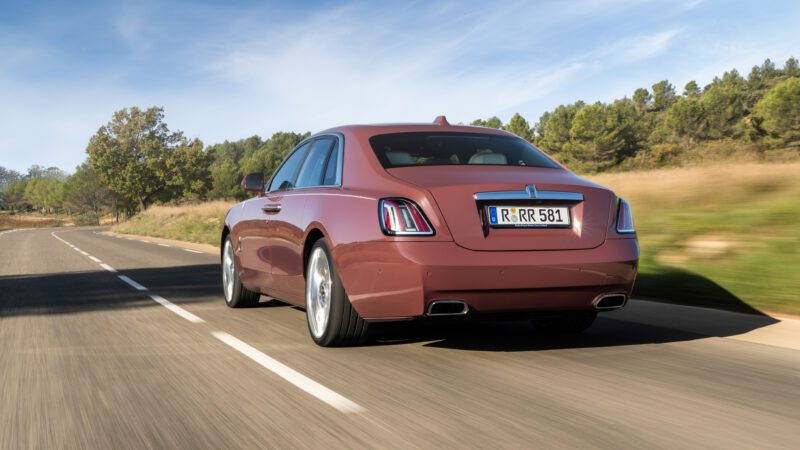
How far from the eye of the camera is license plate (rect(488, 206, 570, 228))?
482 cm

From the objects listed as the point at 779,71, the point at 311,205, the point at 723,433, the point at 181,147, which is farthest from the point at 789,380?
the point at 779,71

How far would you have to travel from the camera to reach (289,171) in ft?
23.7

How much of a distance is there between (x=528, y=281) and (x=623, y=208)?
1034 millimetres

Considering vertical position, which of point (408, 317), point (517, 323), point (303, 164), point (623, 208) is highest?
point (303, 164)

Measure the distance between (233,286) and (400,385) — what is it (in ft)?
14.2

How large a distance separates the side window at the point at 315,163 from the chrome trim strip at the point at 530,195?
173 cm

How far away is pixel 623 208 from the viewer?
5281 millimetres

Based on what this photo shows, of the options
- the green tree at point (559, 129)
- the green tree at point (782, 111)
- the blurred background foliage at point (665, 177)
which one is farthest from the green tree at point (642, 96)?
the green tree at point (782, 111)

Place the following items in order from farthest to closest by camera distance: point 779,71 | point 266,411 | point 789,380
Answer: point 779,71, point 789,380, point 266,411

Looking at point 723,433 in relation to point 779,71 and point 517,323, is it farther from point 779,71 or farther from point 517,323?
point 779,71

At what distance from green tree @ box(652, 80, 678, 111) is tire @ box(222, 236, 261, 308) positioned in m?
113

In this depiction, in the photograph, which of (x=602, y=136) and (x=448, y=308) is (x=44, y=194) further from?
(x=448, y=308)

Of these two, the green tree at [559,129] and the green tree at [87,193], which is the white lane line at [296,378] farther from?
the green tree at [87,193]

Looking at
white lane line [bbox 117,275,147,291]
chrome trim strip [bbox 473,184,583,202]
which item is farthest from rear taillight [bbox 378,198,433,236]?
white lane line [bbox 117,275,147,291]
